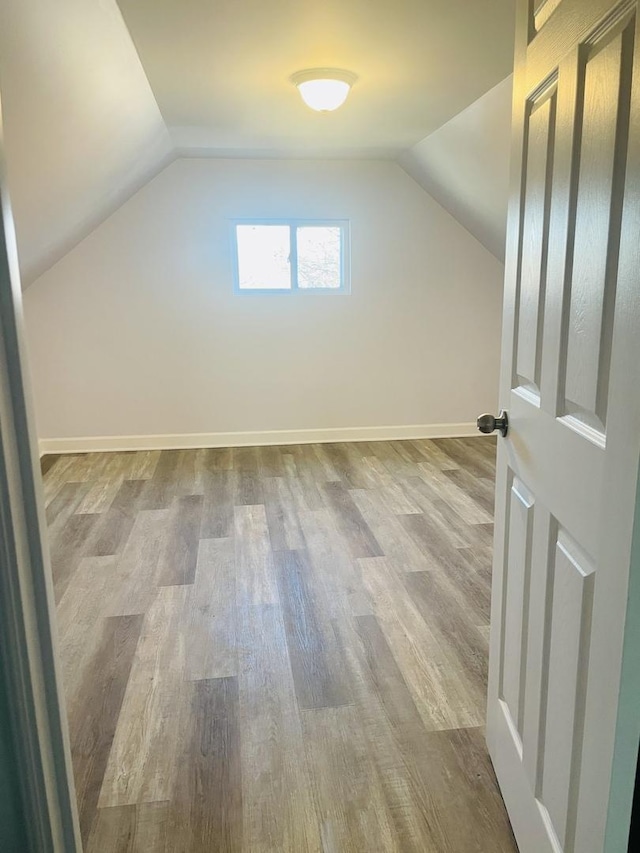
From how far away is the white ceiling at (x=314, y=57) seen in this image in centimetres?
202

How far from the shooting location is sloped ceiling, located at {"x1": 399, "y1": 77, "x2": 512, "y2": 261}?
9.87 feet

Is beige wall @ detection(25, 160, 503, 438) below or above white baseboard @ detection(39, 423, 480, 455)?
above

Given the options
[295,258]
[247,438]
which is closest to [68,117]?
[295,258]

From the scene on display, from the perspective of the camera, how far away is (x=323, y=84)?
104 inches

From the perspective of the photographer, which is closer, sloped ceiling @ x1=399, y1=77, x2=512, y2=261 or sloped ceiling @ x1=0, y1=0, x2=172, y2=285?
sloped ceiling @ x1=0, y1=0, x2=172, y2=285

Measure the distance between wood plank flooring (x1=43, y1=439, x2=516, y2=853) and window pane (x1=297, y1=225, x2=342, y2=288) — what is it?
1.76 m

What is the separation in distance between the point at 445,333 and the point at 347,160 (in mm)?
1520

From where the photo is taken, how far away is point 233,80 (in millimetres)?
2740

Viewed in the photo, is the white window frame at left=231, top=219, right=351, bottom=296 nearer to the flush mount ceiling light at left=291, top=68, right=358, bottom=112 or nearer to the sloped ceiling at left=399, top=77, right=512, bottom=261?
the sloped ceiling at left=399, top=77, right=512, bottom=261

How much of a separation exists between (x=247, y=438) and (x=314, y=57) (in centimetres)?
302

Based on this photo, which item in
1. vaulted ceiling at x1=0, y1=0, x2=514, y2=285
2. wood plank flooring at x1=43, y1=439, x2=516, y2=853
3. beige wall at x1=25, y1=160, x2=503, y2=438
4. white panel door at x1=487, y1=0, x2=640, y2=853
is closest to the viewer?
white panel door at x1=487, y1=0, x2=640, y2=853

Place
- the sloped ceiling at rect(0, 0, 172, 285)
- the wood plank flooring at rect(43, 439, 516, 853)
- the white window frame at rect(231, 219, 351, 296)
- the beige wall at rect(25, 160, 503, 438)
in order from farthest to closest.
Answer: the white window frame at rect(231, 219, 351, 296) < the beige wall at rect(25, 160, 503, 438) < the sloped ceiling at rect(0, 0, 172, 285) < the wood plank flooring at rect(43, 439, 516, 853)

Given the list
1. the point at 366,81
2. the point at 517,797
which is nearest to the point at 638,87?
the point at 517,797

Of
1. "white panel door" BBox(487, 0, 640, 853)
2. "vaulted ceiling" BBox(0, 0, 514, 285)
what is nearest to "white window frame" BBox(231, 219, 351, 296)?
"vaulted ceiling" BBox(0, 0, 514, 285)
